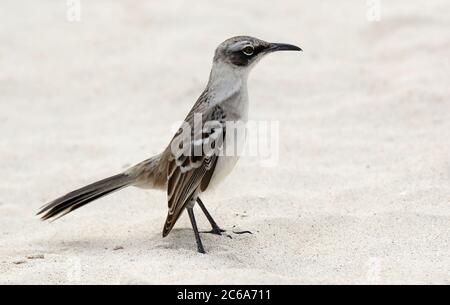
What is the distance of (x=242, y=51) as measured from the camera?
19.4 ft

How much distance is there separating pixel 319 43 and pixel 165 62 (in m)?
1.99

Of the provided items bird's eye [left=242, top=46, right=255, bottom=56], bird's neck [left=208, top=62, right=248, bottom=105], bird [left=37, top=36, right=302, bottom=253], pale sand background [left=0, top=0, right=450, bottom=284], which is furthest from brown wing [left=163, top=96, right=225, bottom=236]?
bird's eye [left=242, top=46, right=255, bottom=56]

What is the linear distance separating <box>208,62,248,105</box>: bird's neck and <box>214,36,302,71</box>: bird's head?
0.03 meters

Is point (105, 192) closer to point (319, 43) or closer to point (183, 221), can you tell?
point (183, 221)

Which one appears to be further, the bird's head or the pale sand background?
the bird's head

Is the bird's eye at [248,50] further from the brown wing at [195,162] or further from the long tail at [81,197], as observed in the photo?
the long tail at [81,197]

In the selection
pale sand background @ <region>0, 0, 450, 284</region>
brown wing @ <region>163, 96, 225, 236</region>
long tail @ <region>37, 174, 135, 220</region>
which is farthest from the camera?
long tail @ <region>37, 174, 135, 220</region>

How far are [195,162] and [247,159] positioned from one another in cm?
191

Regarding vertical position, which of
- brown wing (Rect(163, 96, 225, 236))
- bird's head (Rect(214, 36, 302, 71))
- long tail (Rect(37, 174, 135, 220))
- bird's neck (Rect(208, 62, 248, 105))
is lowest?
long tail (Rect(37, 174, 135, 220))

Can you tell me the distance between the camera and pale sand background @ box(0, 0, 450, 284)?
211 inches

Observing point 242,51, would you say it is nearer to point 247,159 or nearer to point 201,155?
point 201,155

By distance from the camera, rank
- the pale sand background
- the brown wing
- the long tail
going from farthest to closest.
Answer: the long tail < the brown wing < the pale sand background

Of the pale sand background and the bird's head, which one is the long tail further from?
the bird's head
